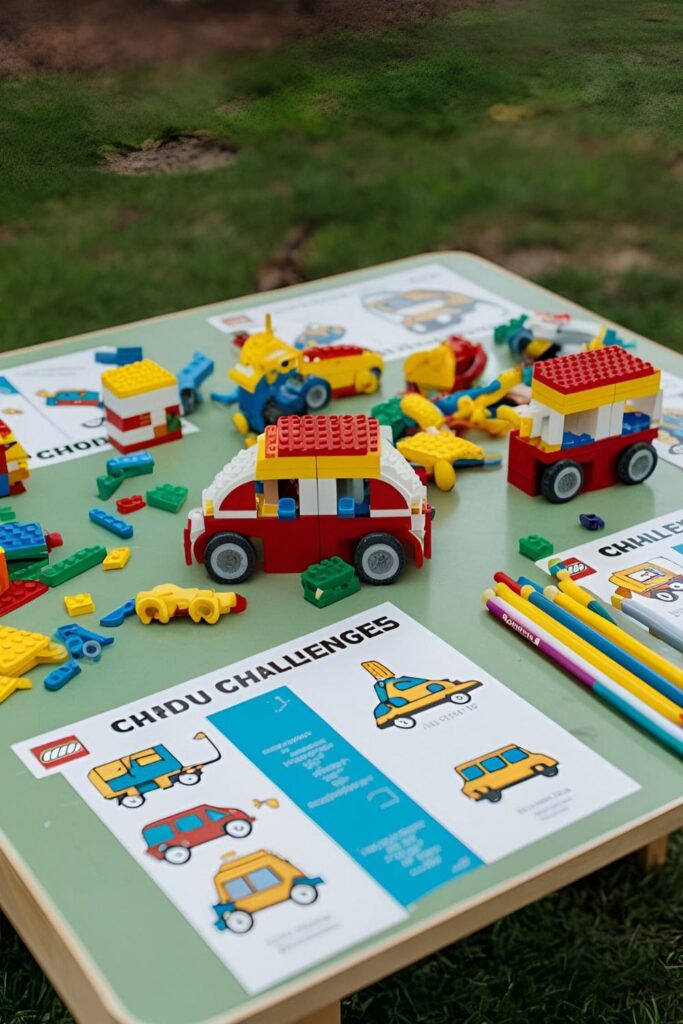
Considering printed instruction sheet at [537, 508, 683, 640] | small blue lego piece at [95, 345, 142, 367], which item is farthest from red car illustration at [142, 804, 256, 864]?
small blue lego piece at [95, 345, 142, 367]

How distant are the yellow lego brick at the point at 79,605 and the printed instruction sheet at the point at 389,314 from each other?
640 millimetres

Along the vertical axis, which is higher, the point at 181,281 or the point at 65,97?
the point at 65,97

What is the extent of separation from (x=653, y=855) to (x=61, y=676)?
0.71 m

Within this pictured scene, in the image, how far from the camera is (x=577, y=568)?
1.28m

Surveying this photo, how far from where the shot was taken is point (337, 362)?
5.32 ft

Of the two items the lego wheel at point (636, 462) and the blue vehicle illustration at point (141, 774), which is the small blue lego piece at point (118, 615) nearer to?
the blue vehicle illustration at point (141, 774)

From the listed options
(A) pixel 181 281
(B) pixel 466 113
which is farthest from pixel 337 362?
(A) pixel 181 281

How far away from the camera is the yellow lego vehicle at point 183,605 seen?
1.21m

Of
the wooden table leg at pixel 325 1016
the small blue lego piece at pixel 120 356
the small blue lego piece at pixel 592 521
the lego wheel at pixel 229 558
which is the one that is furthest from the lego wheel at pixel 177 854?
the small blue lego piece at pixel 120 356

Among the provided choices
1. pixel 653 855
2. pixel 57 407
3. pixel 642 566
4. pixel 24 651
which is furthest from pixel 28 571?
pixel 653 855

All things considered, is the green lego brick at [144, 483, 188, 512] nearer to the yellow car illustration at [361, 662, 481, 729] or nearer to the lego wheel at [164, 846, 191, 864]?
the yellow car illustration at [361, 662, 481, 729]

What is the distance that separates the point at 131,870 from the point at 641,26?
3.54ft

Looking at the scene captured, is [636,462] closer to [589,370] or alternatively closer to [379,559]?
[589,370]

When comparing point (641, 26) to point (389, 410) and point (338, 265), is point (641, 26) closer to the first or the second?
point (389, 410)
